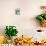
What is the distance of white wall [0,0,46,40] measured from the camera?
9.85 feet

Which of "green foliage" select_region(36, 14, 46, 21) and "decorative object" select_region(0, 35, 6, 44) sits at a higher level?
"green foliage" select_region(36, 14, 46, 21)

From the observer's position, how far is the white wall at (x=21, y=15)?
300cm

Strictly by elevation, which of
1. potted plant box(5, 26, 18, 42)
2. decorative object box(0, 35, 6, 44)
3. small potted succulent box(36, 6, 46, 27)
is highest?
small potted succulent box(36, 6, 46, 27)

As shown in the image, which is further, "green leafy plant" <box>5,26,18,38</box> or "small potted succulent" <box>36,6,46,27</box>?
"small potted succulent" <box>36,6,46,27</box>

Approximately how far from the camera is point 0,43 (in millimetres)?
2729

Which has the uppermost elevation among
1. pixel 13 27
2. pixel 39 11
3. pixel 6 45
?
pixel 39 11

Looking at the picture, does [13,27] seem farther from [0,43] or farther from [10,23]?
[0,43]

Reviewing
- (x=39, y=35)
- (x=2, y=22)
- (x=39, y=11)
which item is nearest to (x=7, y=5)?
(x=2, y=22)

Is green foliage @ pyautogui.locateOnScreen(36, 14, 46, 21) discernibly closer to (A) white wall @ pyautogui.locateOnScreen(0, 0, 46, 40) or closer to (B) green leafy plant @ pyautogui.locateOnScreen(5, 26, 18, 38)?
(A) white wall @ pyautogui.locateOnScreen(0, 0, 46, 40)

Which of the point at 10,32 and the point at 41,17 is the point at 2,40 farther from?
the point at 41,17

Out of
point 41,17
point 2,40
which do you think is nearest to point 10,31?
point 2,40

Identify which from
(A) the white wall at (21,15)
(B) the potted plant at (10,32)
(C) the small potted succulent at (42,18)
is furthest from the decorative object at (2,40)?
(C) the small potted succulent at (42,18)

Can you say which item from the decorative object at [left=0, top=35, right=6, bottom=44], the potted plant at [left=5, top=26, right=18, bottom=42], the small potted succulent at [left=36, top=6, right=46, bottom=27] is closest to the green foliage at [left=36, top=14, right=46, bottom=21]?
the small potted succulent at [left=36, top=6, right=46, bottom=27]

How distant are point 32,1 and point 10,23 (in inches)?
20.2
